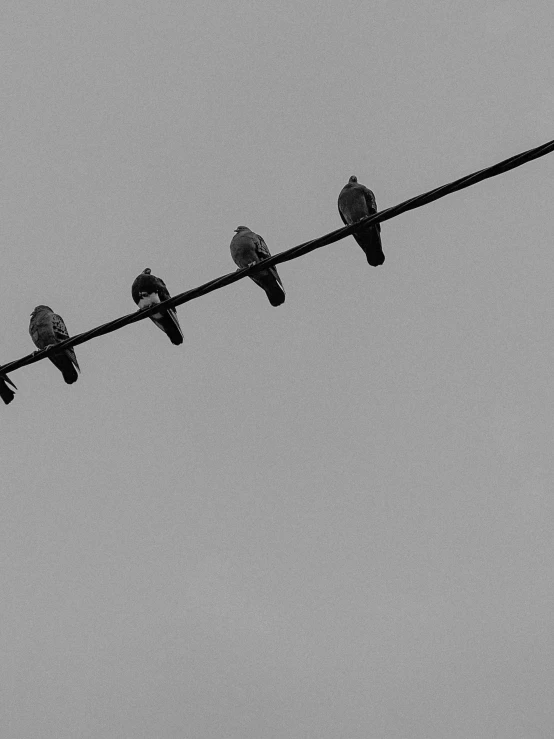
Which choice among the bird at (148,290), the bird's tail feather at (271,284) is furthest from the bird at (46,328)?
the bird's tail feather at (271,284)

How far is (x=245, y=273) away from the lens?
7.57m

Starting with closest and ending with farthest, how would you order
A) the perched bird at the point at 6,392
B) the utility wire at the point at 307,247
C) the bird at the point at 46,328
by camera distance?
1. the utility wire at the point at 307,247
2. the perched bird at the point at 6,392
3. the bird at the point at 46,328

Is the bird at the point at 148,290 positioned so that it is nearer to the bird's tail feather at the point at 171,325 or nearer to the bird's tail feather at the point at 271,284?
the bird's tail feather at the point at 171,325

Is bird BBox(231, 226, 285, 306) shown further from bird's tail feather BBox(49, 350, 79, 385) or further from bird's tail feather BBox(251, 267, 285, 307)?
A: bird's tail feather BBox(49, 350, 79, 385)

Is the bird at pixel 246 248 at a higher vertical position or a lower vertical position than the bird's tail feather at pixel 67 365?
higher

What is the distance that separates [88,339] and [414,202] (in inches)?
88.6

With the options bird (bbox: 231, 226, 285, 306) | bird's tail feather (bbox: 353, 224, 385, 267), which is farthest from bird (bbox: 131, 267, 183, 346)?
bird's tail feather (bbox: 353, 224, 385, 267)

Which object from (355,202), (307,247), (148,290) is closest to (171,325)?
(148,290)

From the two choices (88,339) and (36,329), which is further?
(36,329)

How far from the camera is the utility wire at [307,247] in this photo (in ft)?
21.3

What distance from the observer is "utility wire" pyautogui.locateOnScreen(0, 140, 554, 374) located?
21.3 ft

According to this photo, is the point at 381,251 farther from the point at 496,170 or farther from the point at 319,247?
the point at 496,170

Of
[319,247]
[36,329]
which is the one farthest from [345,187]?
[319,247]

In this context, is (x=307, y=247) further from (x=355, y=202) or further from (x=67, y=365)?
(x=67, y=365)
